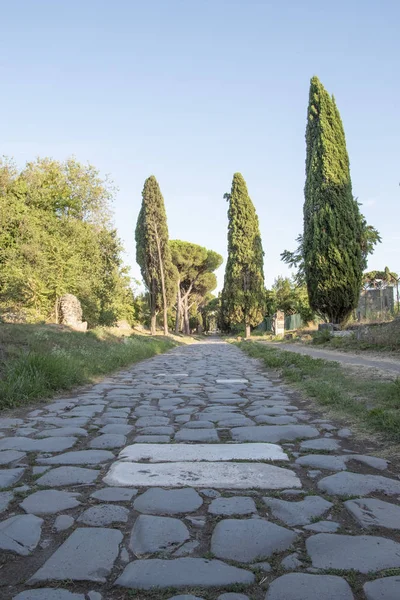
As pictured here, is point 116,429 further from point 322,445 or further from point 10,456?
point 322,445

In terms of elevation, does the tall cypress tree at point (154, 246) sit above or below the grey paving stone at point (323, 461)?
above

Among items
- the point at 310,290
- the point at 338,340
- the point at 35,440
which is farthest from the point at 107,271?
the point at 35,440

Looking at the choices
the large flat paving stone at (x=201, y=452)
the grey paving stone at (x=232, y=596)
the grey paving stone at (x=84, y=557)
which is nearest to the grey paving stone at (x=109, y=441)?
the large flat paving stone at (x=201, y=452)

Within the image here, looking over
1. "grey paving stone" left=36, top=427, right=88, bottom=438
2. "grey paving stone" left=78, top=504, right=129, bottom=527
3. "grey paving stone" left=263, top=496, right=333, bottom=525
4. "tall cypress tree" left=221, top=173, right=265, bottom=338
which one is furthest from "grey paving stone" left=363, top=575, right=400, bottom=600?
"tall cypress tree" left=221, top=173, right=265, bottom=338

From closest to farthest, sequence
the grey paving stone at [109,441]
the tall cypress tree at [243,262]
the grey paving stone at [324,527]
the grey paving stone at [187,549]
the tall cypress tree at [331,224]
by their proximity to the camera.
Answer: the grey paving stone at [187,549] < the grey paving stone at [324,527] < the grey paving stone at [109,441] < the tall cypress tree at [331,224] < the tall cypress tree at [243,262]

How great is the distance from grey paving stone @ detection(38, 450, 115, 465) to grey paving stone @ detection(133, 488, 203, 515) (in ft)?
2.14

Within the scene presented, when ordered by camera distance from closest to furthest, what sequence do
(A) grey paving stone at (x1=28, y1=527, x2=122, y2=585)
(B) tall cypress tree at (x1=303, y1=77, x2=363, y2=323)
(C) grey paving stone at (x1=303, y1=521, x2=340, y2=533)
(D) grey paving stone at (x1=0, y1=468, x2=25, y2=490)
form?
(A) grey paving stone at (x1=28, y1=527, x2=122, y2=585), (C) grey paving stone at (x1=303, y1=521, x2=340, y2=533), (D) grey paving stone at (x1=0, y1=468, x2=25, y2=490), (B) tall cypress tree at (x1=303, y1=77, x2=363, y2=323)

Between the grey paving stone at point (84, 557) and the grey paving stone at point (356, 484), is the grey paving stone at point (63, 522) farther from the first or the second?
the grey paving stone at point (356, 484)

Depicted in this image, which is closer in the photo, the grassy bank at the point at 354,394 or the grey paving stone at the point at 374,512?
the grey paving stone at the point at 374,512

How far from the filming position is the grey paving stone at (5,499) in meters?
2.00

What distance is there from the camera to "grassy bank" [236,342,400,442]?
3449 mm

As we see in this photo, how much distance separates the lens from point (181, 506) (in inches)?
79.5

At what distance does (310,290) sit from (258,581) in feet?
56.6

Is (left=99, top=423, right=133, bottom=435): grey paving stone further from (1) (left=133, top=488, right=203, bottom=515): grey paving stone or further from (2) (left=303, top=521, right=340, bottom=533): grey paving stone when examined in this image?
(2) (left=303, top=521, right=340, bottom=533): grey paving stone
